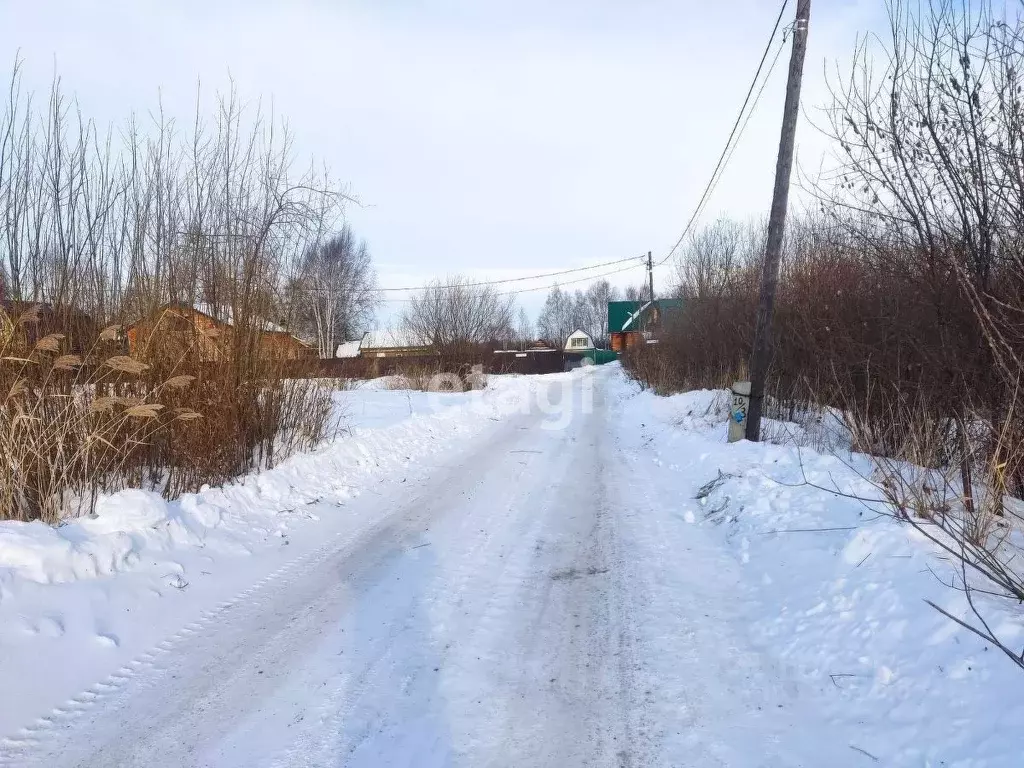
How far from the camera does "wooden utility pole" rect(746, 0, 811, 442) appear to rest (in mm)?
7840

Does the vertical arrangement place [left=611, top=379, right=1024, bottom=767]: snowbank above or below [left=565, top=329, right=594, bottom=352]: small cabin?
below

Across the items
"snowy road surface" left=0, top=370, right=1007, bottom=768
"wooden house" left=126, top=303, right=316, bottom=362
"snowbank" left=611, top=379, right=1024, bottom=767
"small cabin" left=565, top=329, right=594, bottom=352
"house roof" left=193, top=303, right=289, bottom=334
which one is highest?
"small cabin" left=565, top=329, right=594, bottom=352

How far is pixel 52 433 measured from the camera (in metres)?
4.67

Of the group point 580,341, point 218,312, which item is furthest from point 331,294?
point 580,341

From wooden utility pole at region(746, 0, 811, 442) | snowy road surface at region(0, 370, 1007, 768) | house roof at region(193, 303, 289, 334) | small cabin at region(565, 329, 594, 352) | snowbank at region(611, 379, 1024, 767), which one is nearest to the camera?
snowbank at region(611, 379, 1024, 767)

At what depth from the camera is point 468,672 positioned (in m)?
3.20

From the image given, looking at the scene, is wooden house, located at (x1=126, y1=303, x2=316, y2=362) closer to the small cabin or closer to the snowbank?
the snowbank

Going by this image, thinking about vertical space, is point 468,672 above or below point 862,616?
below

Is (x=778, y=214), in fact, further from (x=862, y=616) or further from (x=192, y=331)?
(x=192, y=331)

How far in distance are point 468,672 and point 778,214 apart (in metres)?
7.73

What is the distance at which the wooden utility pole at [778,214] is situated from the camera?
7.84 meters

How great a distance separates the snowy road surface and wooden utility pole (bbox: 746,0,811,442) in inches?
155

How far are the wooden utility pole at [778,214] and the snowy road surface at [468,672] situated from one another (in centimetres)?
393

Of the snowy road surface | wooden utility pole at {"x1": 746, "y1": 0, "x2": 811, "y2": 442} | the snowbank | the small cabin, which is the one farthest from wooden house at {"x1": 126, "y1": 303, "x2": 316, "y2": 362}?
the small cabin
